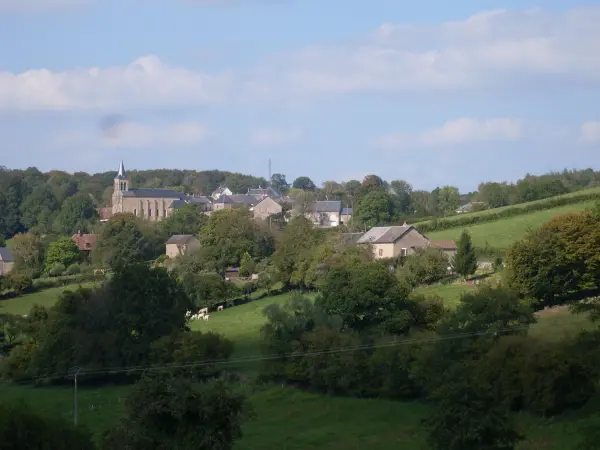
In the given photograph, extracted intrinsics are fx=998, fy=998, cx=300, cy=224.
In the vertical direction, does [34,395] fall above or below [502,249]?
below

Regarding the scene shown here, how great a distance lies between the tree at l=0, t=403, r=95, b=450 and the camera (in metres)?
24.3

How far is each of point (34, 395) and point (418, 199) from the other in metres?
98.2

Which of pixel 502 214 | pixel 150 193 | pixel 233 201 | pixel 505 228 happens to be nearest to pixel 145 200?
pixel 150 193

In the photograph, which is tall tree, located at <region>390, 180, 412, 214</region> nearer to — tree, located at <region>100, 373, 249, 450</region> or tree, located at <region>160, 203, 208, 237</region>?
tree, located at <region>160, 203, 208, 237</region>

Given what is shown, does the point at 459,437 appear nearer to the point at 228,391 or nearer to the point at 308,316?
the point at 228,391

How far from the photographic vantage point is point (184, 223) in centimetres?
10500

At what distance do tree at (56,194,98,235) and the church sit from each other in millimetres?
6981

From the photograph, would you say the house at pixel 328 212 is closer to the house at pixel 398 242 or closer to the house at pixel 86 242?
the house at pixel 86 242

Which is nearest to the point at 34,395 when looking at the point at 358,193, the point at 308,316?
the point at 308,316

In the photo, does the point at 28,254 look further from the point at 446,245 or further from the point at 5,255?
the point at 446,245

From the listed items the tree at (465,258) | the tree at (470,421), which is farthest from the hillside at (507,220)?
the tree at (470,421)

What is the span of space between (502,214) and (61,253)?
39.1 metres

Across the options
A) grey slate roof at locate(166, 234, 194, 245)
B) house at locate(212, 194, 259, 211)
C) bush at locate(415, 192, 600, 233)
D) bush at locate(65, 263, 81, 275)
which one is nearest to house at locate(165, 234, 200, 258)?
grey slate roof at locate(166, 234, 194, 245)

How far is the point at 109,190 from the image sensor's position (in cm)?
15650
